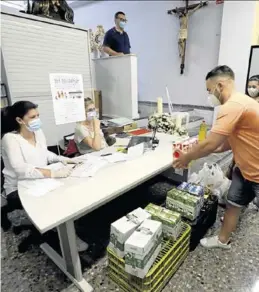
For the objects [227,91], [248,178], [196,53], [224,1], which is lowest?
[248,178]

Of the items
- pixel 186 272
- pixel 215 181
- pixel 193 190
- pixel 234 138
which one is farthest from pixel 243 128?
pixel 186 272

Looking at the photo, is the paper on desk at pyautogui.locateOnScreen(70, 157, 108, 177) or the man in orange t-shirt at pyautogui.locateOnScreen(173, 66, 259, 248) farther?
the paper on desk at pyautogui.locateOnScreen(70, 157, 108, 177)

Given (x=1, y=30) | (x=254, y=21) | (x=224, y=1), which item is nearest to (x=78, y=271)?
(x=1, y=30)

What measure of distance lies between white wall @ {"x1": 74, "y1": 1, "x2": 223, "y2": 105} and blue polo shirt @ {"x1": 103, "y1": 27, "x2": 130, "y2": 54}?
1430 mm

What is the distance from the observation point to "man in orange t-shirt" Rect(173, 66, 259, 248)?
1.23 meters

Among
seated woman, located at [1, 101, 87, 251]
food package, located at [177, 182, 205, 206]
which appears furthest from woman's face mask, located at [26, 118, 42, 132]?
food package, located at [177, 182, 205, 206]

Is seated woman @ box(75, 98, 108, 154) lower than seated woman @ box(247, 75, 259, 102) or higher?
lower

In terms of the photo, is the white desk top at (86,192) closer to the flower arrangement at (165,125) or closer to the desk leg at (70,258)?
the desk leg at (70,258)

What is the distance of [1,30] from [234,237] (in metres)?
2.86

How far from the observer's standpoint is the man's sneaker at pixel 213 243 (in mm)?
1577

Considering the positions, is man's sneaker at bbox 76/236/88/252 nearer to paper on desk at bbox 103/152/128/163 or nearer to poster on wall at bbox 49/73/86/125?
paper on desk at bbox 103/152/128/163

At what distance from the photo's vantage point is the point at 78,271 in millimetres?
1285

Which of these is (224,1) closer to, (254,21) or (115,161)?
(254,21)

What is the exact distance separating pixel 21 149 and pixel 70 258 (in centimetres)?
80
